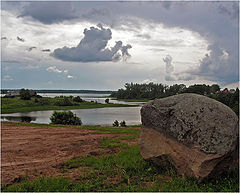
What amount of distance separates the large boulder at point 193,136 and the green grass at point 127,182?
0.28 meters

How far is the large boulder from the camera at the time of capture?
256 inches

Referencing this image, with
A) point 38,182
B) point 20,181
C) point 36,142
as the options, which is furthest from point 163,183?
point 36,142

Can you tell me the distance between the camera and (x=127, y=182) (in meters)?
6.94

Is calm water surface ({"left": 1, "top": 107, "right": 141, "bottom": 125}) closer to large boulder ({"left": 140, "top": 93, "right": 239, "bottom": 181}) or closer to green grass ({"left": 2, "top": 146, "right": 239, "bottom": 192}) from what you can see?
green grass ({"left": 2, "top": 146, "right": 239, "bottom": 192})

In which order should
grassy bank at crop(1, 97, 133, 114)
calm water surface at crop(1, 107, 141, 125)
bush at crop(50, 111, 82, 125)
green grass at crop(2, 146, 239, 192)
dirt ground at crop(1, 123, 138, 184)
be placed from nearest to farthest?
green grass at crop(2, 146, 239, 192)
dirt ground at crop(1, 123, 138, 184)
bush at crop(50, 111, 82, 125)
calm water surface at crop(1, 107, 141, 125)
grassy bank at crop(1, 97, 133, 114)

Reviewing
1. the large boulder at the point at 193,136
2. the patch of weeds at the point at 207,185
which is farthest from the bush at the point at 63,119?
the patch of weeds at the point at 207,185

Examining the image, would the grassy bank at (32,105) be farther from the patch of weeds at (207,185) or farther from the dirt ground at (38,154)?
the patch of weeds at (207,185)

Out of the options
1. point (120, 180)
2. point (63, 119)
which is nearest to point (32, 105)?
point (63, 119)

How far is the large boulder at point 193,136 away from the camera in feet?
21.3

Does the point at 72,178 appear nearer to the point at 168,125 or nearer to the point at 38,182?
the point at 38,182

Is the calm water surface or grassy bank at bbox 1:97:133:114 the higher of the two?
grassy bank at bbox 1:97:133:114

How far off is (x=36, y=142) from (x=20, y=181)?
5.93 metres

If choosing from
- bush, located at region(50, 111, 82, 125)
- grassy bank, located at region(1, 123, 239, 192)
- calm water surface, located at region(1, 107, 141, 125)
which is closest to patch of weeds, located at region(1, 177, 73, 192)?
grassy bank, located at region(1, 123, 239, 192)

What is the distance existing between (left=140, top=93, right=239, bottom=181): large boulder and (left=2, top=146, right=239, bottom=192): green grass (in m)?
0.28
